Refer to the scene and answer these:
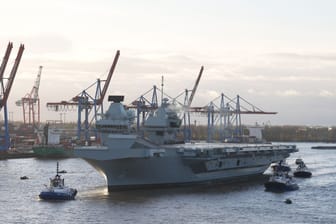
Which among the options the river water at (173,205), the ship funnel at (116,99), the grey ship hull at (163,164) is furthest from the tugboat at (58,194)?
the ship funnel at (116,99)

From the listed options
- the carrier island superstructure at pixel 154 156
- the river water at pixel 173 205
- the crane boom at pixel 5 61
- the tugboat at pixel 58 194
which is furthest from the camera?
the crane boom at pixel 5 61

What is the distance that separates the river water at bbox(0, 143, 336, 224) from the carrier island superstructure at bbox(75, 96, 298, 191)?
119 centimetres

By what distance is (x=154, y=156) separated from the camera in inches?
2122

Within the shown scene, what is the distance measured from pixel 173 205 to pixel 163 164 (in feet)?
26.4

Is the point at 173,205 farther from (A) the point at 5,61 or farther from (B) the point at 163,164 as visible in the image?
(A) the point at 5,61

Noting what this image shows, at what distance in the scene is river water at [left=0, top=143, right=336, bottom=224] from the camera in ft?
140

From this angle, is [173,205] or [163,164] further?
[163,164]

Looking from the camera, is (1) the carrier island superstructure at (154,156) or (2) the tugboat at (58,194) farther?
(1) the carrier island superstructure at (154,156)

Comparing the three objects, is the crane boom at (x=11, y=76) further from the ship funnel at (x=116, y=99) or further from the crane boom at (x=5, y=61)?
the ship funnel at (x=116, y=99)

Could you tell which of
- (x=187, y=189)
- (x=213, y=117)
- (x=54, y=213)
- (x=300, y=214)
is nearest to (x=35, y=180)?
(x=187, y=189)

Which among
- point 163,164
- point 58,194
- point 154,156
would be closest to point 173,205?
point 154,156

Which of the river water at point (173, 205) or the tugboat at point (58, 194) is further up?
the tugboat at point (58, 194)

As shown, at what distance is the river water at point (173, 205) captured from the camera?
140ft

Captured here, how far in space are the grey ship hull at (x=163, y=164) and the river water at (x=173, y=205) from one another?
1.03m
